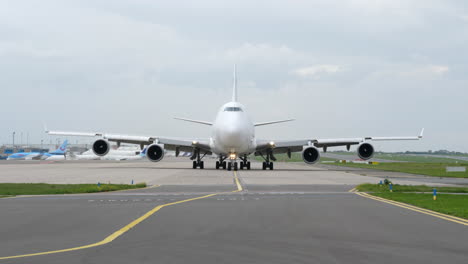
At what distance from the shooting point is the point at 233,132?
145 feet

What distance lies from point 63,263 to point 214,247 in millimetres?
2313

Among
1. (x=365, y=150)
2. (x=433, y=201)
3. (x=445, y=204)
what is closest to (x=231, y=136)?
(x=365, y=150)

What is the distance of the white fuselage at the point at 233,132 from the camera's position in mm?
44469

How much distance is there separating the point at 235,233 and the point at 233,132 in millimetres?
33773

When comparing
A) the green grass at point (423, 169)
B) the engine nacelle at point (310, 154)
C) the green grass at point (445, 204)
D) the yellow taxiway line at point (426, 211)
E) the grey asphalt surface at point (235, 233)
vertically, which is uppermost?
the engine nacelle at point (310, 154)

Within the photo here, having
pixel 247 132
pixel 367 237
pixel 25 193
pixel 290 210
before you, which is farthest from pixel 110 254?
pixel 247 132

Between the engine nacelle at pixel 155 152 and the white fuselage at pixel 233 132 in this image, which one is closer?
the white fuselage at pixel 233 132

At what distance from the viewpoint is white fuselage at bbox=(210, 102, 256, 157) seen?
4447 centimetres

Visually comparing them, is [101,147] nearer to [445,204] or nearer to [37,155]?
[445,204]

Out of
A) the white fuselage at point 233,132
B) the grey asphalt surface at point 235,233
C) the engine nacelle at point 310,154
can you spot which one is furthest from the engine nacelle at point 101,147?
the grey asphalt surface at point 235,233

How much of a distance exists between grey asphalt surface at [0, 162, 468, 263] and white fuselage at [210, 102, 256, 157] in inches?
1082

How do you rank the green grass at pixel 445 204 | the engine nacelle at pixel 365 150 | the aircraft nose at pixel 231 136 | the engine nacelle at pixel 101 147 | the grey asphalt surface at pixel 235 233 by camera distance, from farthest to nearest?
the engine nacelle at pixel 101 147
the engine nacelle at pixel 365 150
the aircraft nose at pixel 231 136
the green grass at pixel 445 204
the grey asphalt surface at pixel 235 233

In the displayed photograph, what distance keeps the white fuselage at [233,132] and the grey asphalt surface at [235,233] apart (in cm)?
2749

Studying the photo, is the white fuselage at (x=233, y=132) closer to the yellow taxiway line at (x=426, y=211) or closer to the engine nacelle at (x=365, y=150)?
the engine nacelle at (x=365, y=150)
